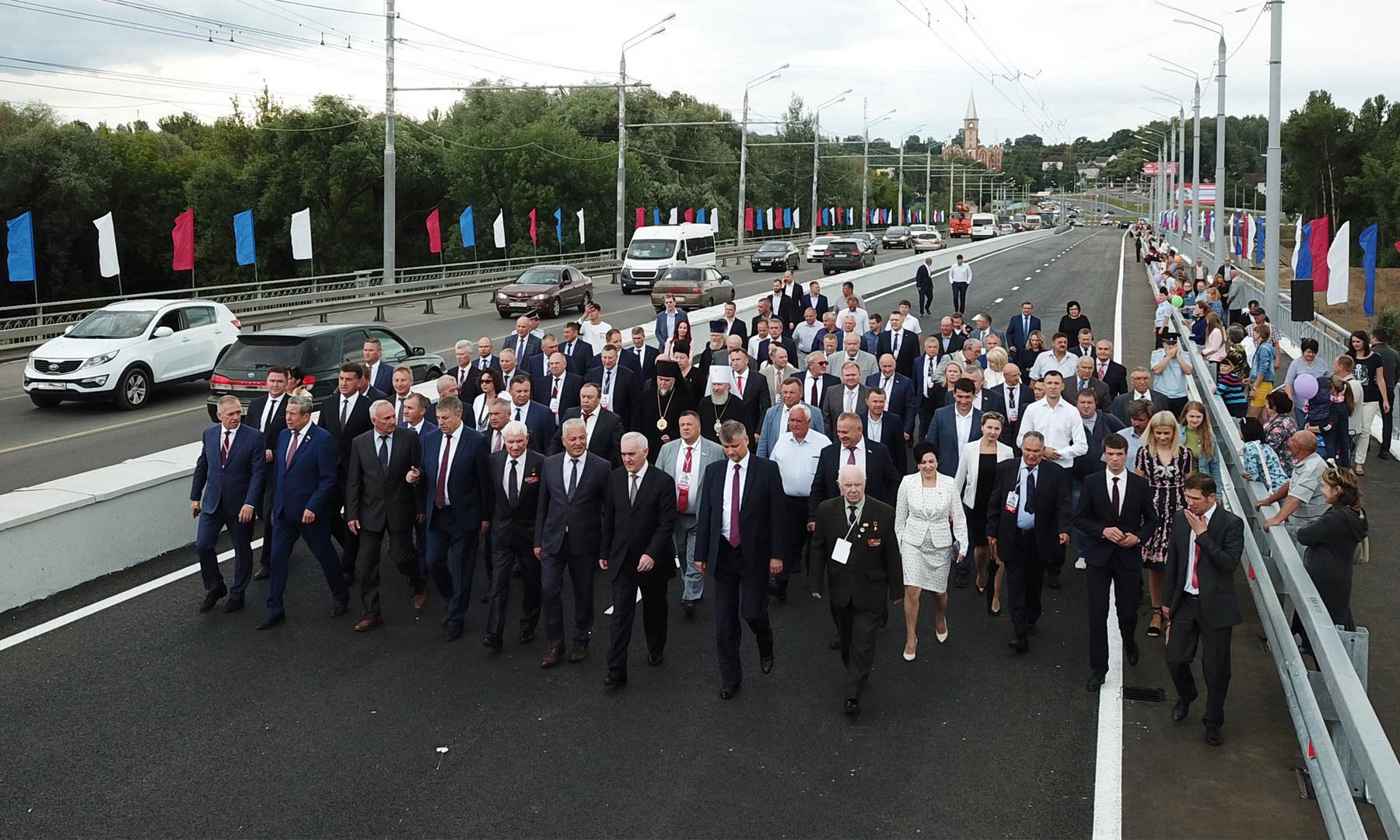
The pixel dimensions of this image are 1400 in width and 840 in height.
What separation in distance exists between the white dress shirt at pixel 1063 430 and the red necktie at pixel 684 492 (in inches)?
125

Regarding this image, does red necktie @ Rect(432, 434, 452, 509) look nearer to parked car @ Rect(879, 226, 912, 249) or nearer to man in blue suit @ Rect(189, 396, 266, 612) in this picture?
man in blue suit @ Rect(189, 396, 266, 612)

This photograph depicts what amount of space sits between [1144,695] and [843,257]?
43096 millimetres

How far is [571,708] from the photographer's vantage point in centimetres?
759

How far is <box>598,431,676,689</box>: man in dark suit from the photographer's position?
788 centimetres

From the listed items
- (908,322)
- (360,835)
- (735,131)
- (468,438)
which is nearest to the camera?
(360,835)

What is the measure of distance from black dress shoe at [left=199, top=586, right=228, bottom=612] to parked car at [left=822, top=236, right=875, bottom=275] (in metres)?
42.5

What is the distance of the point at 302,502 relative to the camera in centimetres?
916

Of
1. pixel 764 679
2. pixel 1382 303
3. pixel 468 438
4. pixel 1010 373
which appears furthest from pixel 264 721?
pixel 1382 303

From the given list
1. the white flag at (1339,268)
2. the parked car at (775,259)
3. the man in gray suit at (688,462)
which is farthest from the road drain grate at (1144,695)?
the parked car at (775,259)

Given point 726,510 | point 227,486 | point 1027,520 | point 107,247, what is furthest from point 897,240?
point 726,510

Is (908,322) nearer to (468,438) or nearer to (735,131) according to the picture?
(468,438)

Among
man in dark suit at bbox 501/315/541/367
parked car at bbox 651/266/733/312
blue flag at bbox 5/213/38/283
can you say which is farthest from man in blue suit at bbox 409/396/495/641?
parked car at bbox 651/266/733/312

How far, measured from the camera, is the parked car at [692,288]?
34.8 meters

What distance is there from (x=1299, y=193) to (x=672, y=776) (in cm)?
11072
